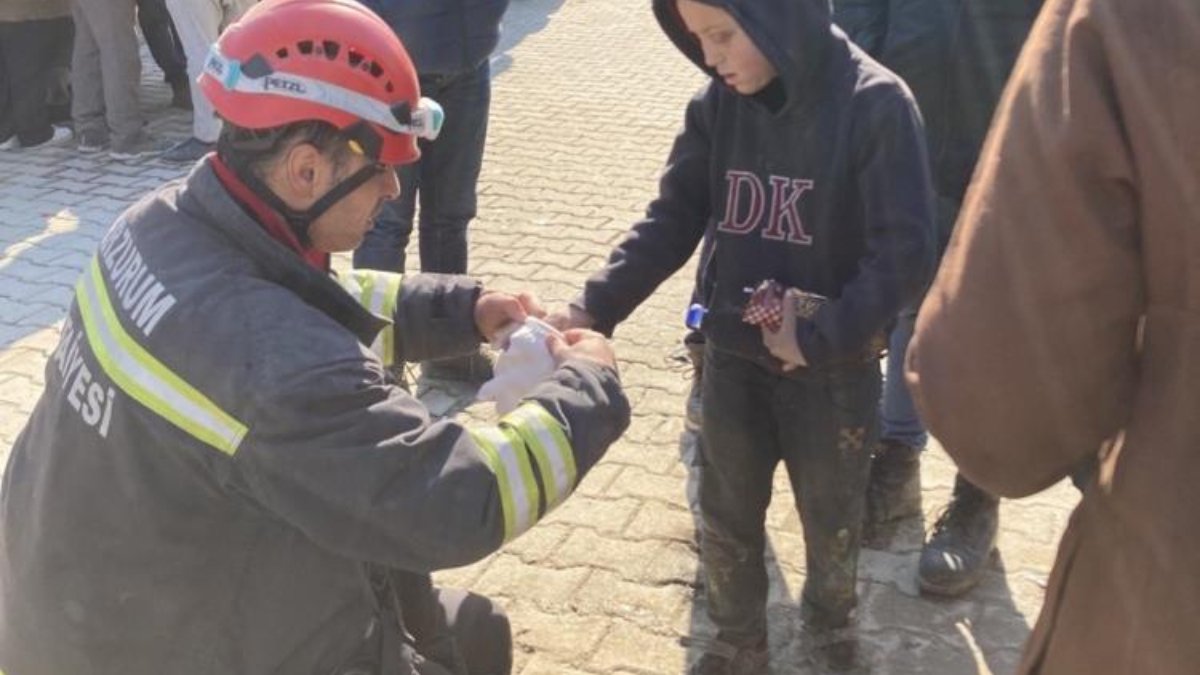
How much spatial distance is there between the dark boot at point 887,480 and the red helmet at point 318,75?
7.15 feet

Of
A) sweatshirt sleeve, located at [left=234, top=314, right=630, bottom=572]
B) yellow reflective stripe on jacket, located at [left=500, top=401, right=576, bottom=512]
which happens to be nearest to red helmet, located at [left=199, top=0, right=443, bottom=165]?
sweatshirt sleeve, located at [left=234, top=314, right=630, bottom=572]

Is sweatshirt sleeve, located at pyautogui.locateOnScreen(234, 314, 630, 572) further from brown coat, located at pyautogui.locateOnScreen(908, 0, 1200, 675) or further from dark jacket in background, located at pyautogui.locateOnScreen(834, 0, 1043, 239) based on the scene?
dark jacket in background, located at pyautogui.locateOnScreen(834, 0, 1043, 239)

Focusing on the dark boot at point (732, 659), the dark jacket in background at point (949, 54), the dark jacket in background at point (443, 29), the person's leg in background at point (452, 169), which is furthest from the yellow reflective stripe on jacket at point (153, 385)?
the person's leg in background at point (452, 169)

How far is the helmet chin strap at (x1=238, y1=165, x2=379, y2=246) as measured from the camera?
2.25 meters

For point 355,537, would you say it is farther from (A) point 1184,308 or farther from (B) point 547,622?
(B) point 547,622

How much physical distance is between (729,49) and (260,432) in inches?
54.4

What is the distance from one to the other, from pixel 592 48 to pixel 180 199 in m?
9.52

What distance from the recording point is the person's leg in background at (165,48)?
9.45 metres

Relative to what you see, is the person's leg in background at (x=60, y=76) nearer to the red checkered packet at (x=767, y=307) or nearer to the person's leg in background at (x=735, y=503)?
the person's leg in background at (x=735, y=503)

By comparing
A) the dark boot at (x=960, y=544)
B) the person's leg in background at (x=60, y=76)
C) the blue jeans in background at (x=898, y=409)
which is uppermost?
the blue jeans in background at (x=898, y=409)

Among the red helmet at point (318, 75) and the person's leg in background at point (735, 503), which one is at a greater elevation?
the red helmet at point (318, 75)

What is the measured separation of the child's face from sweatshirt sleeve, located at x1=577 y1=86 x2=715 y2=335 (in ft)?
0.78

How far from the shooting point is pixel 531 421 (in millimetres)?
2229

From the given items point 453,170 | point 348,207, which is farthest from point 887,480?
point 348,207
